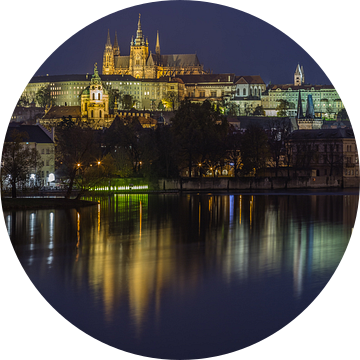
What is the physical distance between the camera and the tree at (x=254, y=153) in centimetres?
6862

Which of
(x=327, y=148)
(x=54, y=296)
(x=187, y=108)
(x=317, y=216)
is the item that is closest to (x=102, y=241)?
(x=54, y=296)

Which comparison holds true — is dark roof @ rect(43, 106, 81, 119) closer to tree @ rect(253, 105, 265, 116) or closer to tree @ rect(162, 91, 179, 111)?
tree @ rect(162, 91, 179, 111)

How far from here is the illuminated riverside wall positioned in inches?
2530

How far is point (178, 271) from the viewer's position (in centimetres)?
2198

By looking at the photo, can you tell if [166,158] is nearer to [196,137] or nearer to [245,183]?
[196,137]

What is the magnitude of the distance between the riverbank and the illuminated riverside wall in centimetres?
2022

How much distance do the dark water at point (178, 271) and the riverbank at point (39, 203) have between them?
1.40 meters

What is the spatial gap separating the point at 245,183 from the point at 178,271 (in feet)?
153

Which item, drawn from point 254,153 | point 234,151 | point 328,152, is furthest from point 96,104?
point 254,153

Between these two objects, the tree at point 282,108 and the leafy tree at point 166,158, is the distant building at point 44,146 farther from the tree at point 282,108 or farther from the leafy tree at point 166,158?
the tree at point 282,108

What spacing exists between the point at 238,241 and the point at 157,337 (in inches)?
519

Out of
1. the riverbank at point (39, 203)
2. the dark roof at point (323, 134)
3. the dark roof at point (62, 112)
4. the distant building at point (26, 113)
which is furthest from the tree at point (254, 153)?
the distant building at point (26, 113)

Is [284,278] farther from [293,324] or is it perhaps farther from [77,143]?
[77,143]

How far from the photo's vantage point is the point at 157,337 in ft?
52.3
